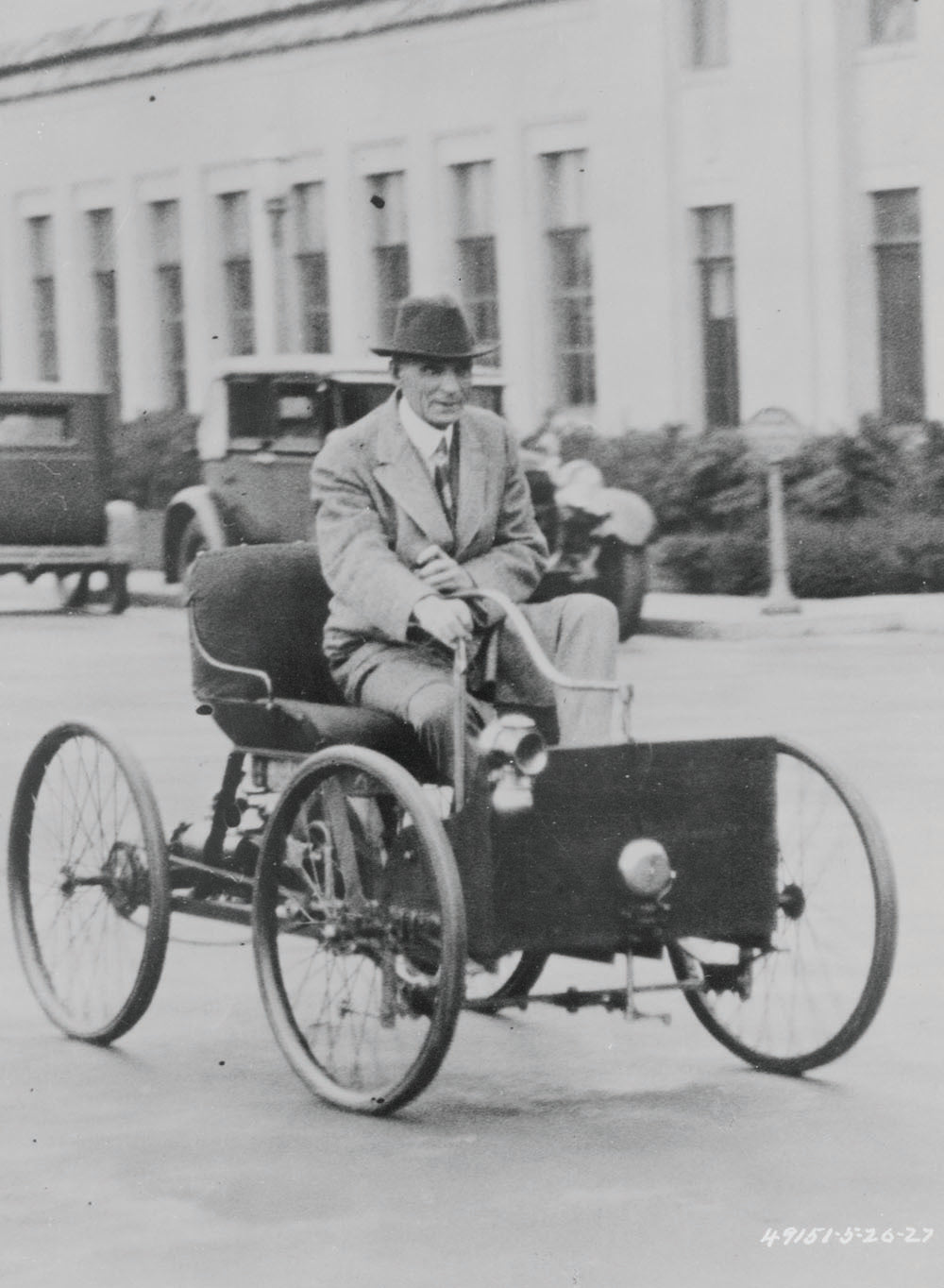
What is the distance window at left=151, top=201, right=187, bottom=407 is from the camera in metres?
37.6

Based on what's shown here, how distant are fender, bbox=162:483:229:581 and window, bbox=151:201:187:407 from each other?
44.5 ft

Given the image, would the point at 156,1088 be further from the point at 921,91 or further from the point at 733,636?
the point at 921,91

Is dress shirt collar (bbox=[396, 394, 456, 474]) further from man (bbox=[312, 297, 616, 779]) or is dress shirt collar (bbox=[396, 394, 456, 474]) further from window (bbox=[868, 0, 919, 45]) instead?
window (bbox=[868, 0, 919, 45])

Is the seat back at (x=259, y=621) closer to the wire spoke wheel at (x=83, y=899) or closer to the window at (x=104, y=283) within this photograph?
the wire spoke wheel at (x=83, y=899)

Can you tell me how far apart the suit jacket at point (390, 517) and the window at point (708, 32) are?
78.7 feet

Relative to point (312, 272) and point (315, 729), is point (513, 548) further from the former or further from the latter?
point (312, 272)

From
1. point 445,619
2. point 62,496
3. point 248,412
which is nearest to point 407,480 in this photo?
point 445,619

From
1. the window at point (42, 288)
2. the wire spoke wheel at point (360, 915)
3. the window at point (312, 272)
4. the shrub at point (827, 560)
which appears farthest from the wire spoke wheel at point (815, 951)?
the window at point (42, 288)

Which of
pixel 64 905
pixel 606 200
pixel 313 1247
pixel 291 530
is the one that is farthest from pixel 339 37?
pixel 313 1247

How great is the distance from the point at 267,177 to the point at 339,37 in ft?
24.7

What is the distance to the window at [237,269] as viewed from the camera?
3628 cm

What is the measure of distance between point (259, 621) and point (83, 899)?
951 mm

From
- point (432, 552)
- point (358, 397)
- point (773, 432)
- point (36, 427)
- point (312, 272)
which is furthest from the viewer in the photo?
point (312, 272)

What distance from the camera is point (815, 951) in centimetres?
723
